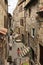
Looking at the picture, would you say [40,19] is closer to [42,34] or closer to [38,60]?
[42,34]

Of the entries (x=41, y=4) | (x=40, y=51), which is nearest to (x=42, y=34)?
(x=40, y=51)

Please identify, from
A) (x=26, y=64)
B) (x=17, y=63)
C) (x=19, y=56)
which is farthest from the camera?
(x=17, y=63)

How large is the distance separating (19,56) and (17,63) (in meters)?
2.12

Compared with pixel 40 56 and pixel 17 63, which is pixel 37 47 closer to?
pixel 40 56

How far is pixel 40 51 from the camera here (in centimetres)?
1590

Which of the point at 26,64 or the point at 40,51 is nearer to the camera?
the point at 40,51

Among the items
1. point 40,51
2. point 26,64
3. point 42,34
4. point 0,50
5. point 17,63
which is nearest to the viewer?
point 0,50

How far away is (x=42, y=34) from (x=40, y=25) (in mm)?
949

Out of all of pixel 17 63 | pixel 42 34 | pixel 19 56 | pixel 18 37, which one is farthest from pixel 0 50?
pixel 18 37

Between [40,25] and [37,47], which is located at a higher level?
[40,25]

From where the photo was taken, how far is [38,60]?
53.9 ft

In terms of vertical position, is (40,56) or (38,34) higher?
(38,34)

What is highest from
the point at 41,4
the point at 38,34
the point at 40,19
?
the point at 41,4

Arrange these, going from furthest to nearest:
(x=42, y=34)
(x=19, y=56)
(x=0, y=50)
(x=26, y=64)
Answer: (x=19, y=56) → (x=26, y=64) → (x=42, y=34) → (x=0, y=50)
